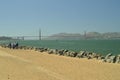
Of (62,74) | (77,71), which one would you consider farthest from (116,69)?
(62,74)

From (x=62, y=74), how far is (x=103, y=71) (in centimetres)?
249

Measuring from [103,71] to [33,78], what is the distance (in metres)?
4.48

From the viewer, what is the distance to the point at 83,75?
15.2 meters

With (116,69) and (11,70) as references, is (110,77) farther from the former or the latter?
(11,70)

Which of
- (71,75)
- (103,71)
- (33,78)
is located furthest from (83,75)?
(33,78)

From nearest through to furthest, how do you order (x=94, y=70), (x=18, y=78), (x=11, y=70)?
(x=18, y=78) < (x=11, y=70) < (x=94, y=70)

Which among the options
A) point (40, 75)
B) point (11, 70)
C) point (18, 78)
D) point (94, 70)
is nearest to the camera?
point (18, 78)

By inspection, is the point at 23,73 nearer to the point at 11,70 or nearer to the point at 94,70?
the point at 11,70

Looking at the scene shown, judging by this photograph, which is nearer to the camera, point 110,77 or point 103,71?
point 110,77

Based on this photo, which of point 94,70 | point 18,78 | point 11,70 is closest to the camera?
point 18,78

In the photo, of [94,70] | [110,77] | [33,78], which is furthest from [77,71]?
[33,78]

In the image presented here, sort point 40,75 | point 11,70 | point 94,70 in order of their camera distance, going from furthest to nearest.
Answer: point 94,70, point 11,70, point 40,75

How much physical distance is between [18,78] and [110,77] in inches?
173

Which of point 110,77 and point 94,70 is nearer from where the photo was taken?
point 110,77
